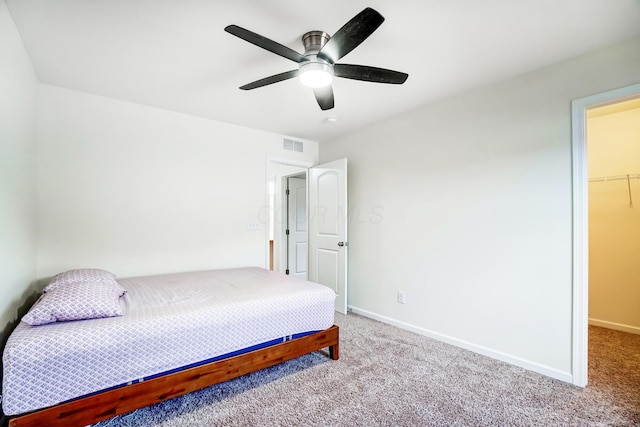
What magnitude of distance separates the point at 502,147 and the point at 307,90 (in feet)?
5.94

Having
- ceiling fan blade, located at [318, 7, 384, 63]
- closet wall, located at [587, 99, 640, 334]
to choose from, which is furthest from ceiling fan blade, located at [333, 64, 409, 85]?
closet wall, located at [587, 99, 640, 334]

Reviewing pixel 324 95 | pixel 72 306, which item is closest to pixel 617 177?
pixel 324 95

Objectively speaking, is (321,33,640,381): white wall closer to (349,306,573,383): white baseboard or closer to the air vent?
(349,306,573,383): white baseboard

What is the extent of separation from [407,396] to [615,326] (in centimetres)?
299

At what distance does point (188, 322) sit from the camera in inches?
71.6

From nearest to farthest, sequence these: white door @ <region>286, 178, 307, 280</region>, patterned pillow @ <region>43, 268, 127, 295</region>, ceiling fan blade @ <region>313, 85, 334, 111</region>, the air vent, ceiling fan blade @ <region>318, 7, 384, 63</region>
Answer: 1. ceiling fan blade @ <region>318, 7, 384, 63</region>
2. patterned pillow @ <region>43, 268, 127, 295</region>
3. ceiling fan blade @ <region>313, 85, 334, 111</region>
4. the air vent
5. white door @ <region>286, 178, 307, 280</region>

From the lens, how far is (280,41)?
6.42 ft

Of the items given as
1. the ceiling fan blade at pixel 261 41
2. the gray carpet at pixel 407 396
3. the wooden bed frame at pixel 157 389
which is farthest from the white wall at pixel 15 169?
the ceiling fan blade at pixel 261 41

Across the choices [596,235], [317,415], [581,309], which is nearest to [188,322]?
[317,415]

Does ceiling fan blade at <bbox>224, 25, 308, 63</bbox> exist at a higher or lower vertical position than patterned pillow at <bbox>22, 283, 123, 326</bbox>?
higher

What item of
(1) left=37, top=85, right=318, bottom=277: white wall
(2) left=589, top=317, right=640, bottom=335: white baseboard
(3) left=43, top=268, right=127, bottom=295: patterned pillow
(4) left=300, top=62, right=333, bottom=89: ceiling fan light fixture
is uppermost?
(4) left=300, top=62, right=333, bottom=89: ceiling fan light fixture

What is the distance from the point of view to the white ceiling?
165 centimetres

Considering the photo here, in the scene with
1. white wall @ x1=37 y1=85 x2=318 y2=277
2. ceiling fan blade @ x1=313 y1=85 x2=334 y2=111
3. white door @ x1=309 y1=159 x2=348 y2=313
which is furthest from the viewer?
white door @ x1=309 y1=159 x2=348 y2=313

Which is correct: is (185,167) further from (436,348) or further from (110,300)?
(436,348)
